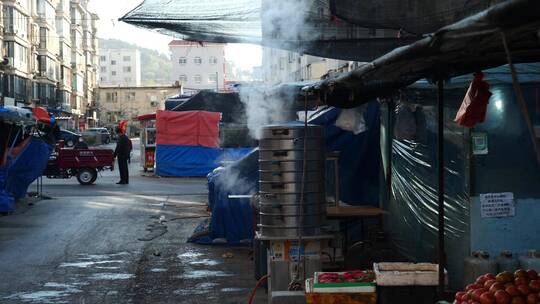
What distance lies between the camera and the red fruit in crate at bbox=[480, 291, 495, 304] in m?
4.37

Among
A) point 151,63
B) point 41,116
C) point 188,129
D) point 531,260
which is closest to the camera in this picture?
point 531,260

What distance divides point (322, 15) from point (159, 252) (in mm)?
4426

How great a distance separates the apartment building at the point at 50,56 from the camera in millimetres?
52844

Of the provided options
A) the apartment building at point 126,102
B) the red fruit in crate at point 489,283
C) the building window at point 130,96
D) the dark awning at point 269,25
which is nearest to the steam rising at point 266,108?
the dark awning at point 269,25

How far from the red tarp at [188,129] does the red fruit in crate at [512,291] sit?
1968 centimetres

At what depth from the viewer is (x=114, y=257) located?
403 inches

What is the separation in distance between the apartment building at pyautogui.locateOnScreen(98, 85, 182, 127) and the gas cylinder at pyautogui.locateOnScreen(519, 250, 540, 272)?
8889 centimetres

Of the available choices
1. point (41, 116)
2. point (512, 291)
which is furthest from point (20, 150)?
point (512, 291)

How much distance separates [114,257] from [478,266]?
5561 mm

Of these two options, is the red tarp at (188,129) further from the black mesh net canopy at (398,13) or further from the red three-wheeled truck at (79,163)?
the black mesh net canopy at (398,13)

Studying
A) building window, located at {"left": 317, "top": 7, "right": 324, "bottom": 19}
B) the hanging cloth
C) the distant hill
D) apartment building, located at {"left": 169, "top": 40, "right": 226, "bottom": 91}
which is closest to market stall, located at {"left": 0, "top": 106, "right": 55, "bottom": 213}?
building window, located at {"left": 317, "top": 7, "right": 324, "bottom": 19}

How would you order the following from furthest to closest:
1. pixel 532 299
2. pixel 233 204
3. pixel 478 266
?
1. pixel 233 204
2. pixel 478 266
3. pixel 532 299

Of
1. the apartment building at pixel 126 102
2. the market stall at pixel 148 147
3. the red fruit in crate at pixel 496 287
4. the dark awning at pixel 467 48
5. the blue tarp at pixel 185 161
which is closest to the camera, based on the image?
the dark awning at pixel 467 48

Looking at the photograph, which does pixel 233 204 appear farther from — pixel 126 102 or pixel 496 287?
pixel 126 102
